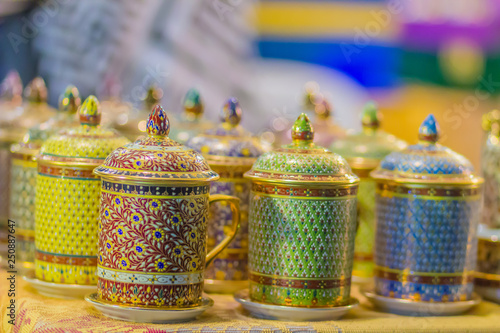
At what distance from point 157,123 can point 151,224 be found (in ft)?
0.70

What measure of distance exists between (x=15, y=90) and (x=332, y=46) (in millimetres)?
2719

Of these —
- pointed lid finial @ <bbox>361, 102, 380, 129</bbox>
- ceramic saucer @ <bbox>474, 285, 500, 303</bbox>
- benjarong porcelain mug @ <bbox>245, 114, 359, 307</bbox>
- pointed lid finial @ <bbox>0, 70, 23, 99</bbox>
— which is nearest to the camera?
benjarong porcelain mug @ <bbox>245, 114, 359, 307</bbox>

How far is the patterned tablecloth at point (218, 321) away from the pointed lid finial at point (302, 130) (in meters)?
0.39

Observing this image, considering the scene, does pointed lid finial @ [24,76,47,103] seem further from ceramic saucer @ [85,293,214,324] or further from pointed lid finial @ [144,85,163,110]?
ceramic saucer @ [85,293,214,324]

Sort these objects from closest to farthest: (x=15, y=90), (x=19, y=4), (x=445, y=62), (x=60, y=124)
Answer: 1. (x=60, y=124)
2. (x=15, y=90)
3. (x=19, y=4)
4. (x=445, y=62)

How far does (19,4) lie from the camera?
3799mm

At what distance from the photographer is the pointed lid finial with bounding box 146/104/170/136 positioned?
1.60 metres

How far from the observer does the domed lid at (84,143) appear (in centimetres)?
173

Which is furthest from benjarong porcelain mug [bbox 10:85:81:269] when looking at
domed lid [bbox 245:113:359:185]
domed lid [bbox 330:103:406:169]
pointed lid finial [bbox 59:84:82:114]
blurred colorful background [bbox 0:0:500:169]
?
blurred colorful background [bbox 0:0:500:169]

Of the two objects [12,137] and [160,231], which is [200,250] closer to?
[160,231]

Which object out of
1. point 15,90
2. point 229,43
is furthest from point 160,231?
point 229,43

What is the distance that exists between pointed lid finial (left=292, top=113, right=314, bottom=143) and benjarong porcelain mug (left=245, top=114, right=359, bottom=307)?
3cm

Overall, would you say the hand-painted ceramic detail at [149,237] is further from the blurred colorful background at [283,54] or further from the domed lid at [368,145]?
the blurred colorful background at [283,54]

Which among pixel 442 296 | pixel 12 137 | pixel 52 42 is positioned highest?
pixel 52 42
